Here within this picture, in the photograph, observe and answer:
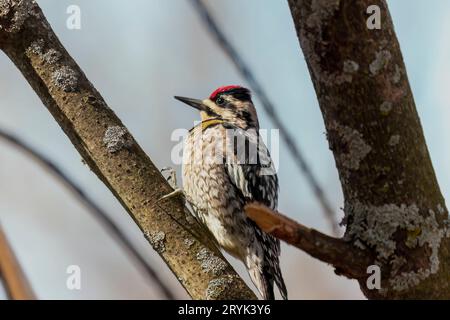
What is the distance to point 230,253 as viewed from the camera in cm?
402

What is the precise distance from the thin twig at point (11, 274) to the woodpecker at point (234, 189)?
116 inches

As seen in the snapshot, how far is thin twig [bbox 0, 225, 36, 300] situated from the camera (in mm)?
812

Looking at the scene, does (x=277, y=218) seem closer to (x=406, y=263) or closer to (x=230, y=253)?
(x=406, y=263)

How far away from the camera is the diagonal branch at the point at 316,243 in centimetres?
168

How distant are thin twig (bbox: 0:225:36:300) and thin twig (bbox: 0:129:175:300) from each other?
21cm

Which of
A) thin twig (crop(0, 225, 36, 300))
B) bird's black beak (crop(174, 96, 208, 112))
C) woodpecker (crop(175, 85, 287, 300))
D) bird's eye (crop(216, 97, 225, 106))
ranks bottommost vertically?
woodpecker (crop(175, 85, 287, 300))

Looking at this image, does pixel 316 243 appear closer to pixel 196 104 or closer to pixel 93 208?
pixel 93 208

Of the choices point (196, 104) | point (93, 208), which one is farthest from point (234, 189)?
point (93, 208)

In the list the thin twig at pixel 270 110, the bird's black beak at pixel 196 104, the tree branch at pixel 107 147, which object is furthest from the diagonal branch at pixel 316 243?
the bird's black beak at pixel 196 104

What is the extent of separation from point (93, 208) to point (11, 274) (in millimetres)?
241

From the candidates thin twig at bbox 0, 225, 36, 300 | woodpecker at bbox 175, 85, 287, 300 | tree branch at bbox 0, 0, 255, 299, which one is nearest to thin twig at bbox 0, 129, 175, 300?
thin twig at bbox 0, 225, 36, 300

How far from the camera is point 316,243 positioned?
1.70 m

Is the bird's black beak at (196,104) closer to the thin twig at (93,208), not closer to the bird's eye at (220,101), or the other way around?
the bird's eye at (220,101)

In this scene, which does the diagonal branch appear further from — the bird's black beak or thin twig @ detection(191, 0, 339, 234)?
the bird's black beak
